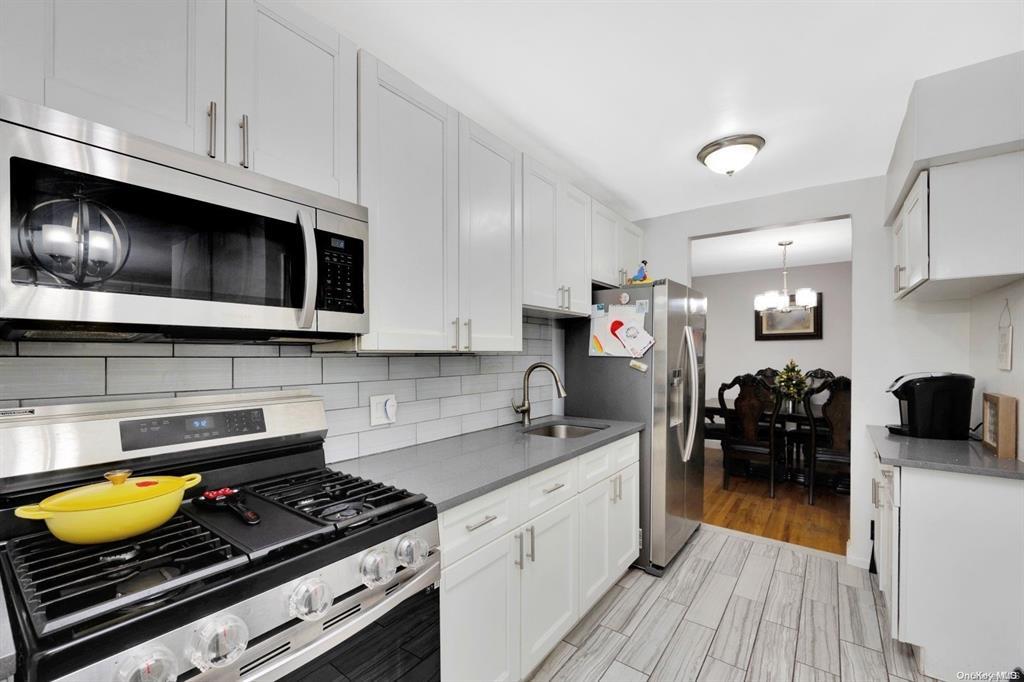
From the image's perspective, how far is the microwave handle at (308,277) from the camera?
3.97 ft

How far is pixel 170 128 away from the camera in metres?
1.02

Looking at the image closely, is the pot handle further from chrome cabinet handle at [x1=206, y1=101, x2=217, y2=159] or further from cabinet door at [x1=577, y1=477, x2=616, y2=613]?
cabinet door at [x1=577, y1=477, x2=616, y2=613]

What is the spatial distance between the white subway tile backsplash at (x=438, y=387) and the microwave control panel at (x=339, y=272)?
0.71m

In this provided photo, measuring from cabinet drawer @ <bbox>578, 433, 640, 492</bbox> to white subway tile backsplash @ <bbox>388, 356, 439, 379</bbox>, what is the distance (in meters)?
0.79

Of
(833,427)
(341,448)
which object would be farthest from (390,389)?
(833,427)

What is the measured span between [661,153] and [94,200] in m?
2.45

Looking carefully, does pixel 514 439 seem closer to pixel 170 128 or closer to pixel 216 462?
pixel 216 462

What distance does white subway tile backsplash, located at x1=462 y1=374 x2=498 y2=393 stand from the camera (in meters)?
2.29

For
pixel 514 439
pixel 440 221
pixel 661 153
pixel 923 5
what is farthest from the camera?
pixel 661 153

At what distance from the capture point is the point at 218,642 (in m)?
0.76

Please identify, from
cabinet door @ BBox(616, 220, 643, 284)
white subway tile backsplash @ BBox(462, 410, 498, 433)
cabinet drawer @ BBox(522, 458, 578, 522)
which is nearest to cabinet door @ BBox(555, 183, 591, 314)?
cabinet door @ BBox(616, 220, 643, 284)

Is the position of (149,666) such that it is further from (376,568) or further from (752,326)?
(752,326)

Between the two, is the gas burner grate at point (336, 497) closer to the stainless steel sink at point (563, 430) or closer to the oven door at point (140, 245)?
the oven door at point (140, 245)

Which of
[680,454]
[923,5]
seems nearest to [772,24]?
[923,5]
